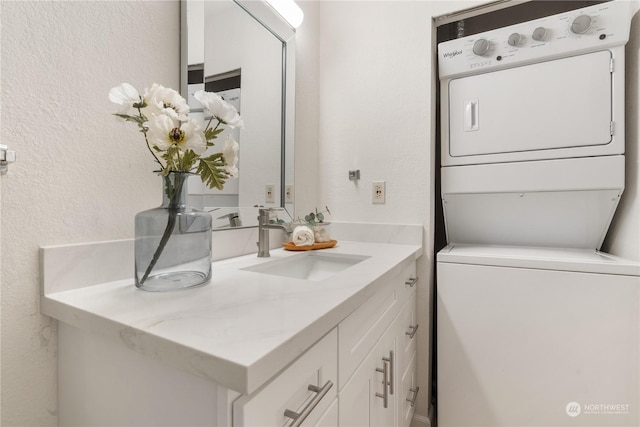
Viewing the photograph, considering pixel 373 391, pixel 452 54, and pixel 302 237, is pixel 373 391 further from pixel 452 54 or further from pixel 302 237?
pixel 452 54

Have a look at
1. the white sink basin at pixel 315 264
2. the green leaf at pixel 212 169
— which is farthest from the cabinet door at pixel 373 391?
the green leaf at pixel 212 169

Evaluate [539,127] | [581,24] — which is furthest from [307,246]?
[581,24]

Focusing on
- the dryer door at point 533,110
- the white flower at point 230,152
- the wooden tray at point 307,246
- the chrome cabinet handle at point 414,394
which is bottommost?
the chrome cabinet handle at point 414,394

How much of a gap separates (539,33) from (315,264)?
1405 millimetres

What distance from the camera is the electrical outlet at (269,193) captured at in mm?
1431

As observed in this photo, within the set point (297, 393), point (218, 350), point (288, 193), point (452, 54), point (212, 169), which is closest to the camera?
point (218, 350)

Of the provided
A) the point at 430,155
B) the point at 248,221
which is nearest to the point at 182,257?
the point at 248,221

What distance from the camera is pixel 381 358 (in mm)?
982

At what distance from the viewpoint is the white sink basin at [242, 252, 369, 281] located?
1.27m

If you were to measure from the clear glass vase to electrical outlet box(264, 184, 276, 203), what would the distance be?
64 centimetres

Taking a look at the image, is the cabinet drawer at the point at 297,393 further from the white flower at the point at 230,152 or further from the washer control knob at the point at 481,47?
the washer control knob at the point at 481,47

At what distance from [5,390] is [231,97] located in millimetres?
1079

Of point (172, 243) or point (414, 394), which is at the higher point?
point (172, 243)

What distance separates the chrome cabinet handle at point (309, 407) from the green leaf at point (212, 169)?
54cm
